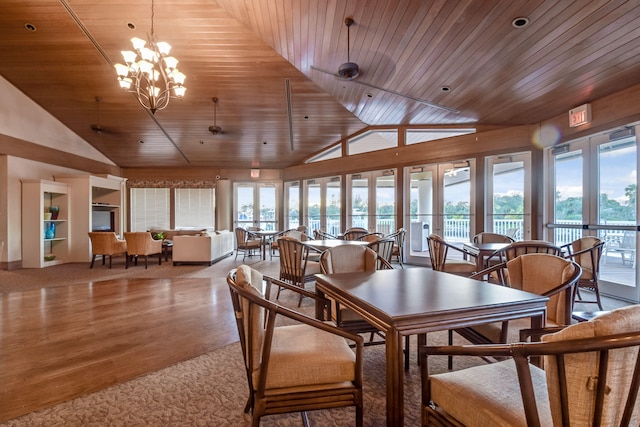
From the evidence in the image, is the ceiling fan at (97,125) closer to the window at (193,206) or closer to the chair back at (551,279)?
the window at (193,206)

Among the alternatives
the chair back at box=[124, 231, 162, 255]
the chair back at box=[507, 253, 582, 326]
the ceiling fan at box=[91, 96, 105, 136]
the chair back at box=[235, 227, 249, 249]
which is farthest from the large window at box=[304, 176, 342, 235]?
the chair back at box=[507, 253, 582, 326]

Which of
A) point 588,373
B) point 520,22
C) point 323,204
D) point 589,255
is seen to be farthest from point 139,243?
point 589,255

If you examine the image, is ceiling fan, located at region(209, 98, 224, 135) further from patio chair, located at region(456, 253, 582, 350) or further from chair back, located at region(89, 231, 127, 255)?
patio chair, located at region(456, 253, 582, 350)

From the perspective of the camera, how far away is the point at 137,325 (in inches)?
129

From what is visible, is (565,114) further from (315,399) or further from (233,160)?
(233,160)

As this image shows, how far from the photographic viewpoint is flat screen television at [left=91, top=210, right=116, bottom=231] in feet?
29.8

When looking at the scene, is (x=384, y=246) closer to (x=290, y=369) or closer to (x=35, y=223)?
(x=290, y=369)

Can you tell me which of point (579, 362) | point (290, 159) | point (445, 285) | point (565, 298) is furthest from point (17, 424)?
point (290, 159)

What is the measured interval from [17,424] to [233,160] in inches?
353

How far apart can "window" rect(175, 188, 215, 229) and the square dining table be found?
373 inches

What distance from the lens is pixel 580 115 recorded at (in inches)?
185

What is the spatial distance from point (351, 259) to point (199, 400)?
1487mm

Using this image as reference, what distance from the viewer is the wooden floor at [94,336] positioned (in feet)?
7.07

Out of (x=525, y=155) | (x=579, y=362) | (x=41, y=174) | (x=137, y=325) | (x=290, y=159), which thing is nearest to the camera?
(x=579, y=362)
